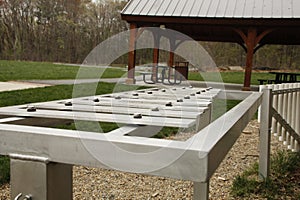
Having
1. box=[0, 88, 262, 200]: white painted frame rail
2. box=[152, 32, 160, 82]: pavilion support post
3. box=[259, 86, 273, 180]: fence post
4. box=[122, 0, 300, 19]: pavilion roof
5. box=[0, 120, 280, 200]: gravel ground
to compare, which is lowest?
box=[0, 120, 280, 200]: gravel ground

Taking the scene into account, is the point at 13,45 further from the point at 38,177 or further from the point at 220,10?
the point at 38,177

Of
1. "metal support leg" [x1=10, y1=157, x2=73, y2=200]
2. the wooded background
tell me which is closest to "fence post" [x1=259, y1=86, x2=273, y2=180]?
"metal support leg" [x1=10, y1=157, x2=73, y2=200]

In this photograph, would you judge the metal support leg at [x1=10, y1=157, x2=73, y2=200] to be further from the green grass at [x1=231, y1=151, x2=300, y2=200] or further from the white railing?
the white railing

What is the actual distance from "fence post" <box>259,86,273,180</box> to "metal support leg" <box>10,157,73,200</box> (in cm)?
272

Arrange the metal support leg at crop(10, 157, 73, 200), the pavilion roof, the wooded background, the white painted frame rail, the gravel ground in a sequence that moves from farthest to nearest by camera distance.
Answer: the wooded background < the pavilion roof < the gravel ground < the metal support leg at crop(10, 157, 73, 200) < the white painted frame rail

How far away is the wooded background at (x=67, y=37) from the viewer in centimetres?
2428

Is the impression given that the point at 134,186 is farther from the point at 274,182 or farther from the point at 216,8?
the point at 216,8

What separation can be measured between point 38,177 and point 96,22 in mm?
25676

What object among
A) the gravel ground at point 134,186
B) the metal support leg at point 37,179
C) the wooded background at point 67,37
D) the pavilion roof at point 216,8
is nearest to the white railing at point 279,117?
the gravel ground at point 134,186

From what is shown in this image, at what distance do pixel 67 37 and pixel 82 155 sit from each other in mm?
26063

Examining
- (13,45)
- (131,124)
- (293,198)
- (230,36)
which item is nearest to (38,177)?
(131,124)

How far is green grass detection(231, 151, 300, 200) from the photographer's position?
2.98m

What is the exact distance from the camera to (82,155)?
0.84 metres

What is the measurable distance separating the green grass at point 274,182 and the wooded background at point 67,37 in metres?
20.5
